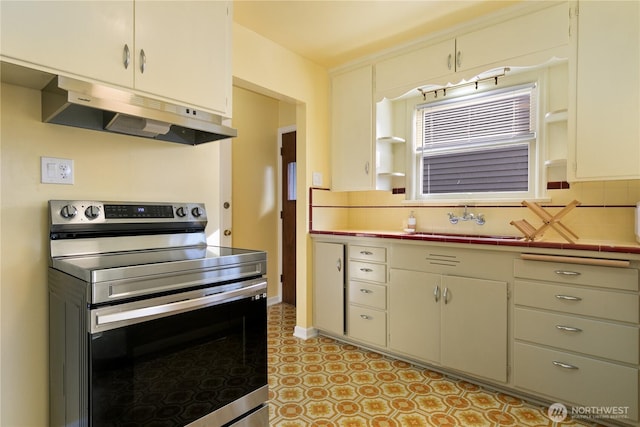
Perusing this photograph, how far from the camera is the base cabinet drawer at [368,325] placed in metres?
2.72

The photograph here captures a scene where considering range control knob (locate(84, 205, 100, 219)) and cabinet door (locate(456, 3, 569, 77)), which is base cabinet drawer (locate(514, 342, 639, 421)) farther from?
range control knob (locate(84, 205, 100, 219))

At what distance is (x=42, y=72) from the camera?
132 centimetres

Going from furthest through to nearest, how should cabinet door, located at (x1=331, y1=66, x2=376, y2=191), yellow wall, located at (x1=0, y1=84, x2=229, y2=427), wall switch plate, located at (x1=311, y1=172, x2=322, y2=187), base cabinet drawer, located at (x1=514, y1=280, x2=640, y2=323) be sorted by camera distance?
wall switch plate, located at (x1=311, y1=172, x2=322, y2=187), cabinet door, located at (x1=331, y1=66, x2=376, y2=191), base cabinet drawer, located at (x1=514, y1=280, x2=640, y2=323), yellow wall, located at (x1=0, y1=84, x2=229, y2=427)

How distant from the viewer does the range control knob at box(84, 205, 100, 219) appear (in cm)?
158

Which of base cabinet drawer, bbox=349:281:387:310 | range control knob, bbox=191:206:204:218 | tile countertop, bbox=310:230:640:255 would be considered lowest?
base cabinet drawer, bbox=349:281:387:310

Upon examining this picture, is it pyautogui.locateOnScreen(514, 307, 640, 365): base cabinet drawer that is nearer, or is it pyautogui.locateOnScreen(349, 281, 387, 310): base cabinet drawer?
pyautogui.locateOnScreen(514, 307, 640, 365): base cabinet drawer

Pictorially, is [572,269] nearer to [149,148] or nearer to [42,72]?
[149,148]

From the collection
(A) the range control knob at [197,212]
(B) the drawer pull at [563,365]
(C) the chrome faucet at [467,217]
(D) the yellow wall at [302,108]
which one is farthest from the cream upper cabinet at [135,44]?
(B) the drawer pull at [563,365]

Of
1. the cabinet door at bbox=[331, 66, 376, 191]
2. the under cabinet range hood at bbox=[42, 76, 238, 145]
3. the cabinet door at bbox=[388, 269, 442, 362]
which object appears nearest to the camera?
the under cabinet range hood at bbox=[42, 76, 238, 145]

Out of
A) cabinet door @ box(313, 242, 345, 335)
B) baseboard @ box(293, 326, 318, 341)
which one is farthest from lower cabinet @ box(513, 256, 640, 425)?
baseboard @ box(293, 326, 318, 341)

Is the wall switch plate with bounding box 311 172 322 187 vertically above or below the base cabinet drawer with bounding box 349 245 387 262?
above

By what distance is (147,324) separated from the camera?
1311mm

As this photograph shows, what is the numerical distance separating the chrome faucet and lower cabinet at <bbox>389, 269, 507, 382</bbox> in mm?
638

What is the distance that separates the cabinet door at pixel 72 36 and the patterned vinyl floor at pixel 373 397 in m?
1.85
